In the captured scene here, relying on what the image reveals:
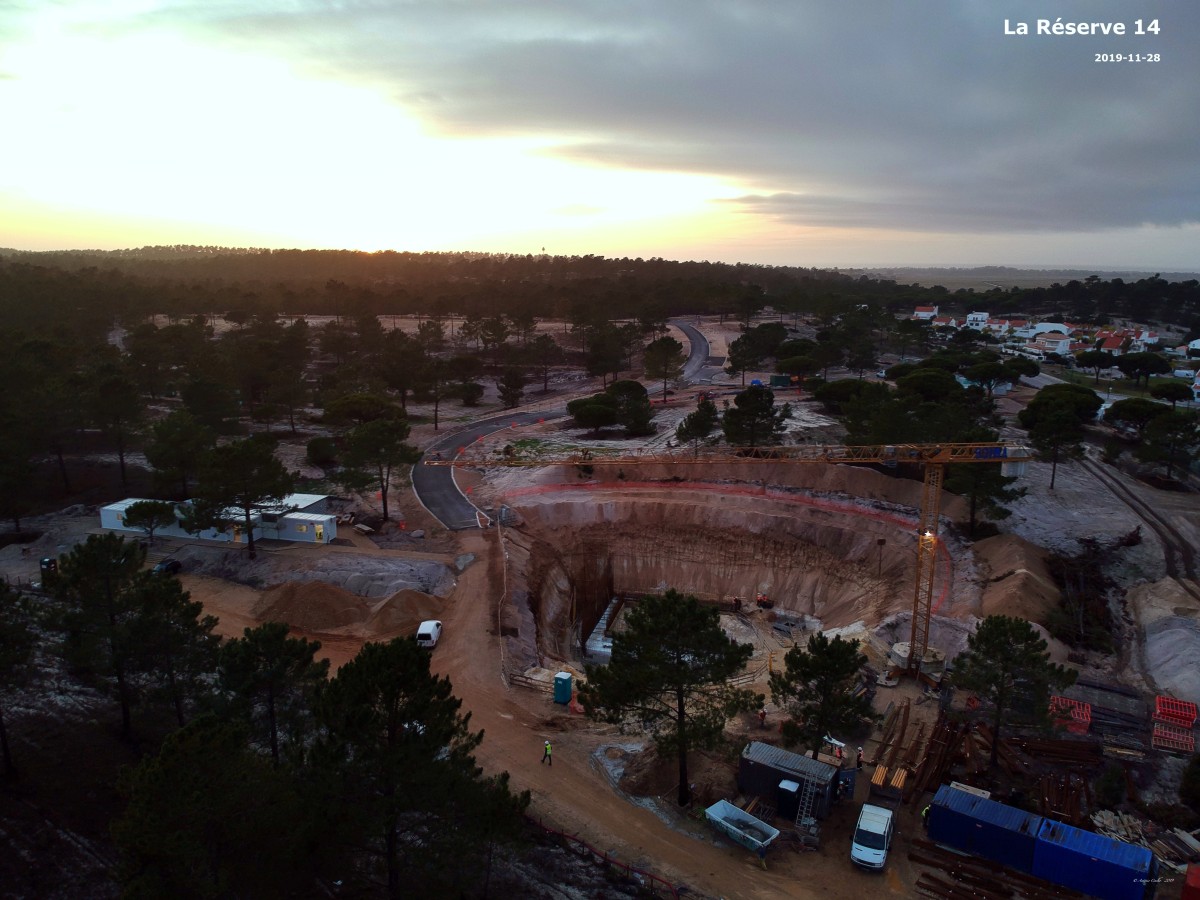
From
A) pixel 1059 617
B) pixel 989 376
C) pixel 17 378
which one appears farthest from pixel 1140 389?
pixel 17 378

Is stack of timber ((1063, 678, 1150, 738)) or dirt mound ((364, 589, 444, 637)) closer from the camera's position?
stack of timber ((1063, 678, 1150, 738))

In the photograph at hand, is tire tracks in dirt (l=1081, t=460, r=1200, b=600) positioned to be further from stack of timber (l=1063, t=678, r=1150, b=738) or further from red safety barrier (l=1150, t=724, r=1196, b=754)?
red safety barrier (l=1150, t=724, r=1196, b=754)

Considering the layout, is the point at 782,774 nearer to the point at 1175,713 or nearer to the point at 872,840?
the point at 872,840

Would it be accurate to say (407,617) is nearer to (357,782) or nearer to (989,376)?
(357,782)

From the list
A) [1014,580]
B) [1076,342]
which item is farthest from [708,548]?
[1076,342]

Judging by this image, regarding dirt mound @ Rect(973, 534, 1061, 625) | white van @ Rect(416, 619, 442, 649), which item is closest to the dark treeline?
white van @ Rect(416, 619, 442, 649)

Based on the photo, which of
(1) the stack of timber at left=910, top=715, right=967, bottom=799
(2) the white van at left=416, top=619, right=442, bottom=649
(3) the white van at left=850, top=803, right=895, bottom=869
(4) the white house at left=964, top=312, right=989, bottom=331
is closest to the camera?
(3) the white van at left=850, top=803, right=895, bottom=869
